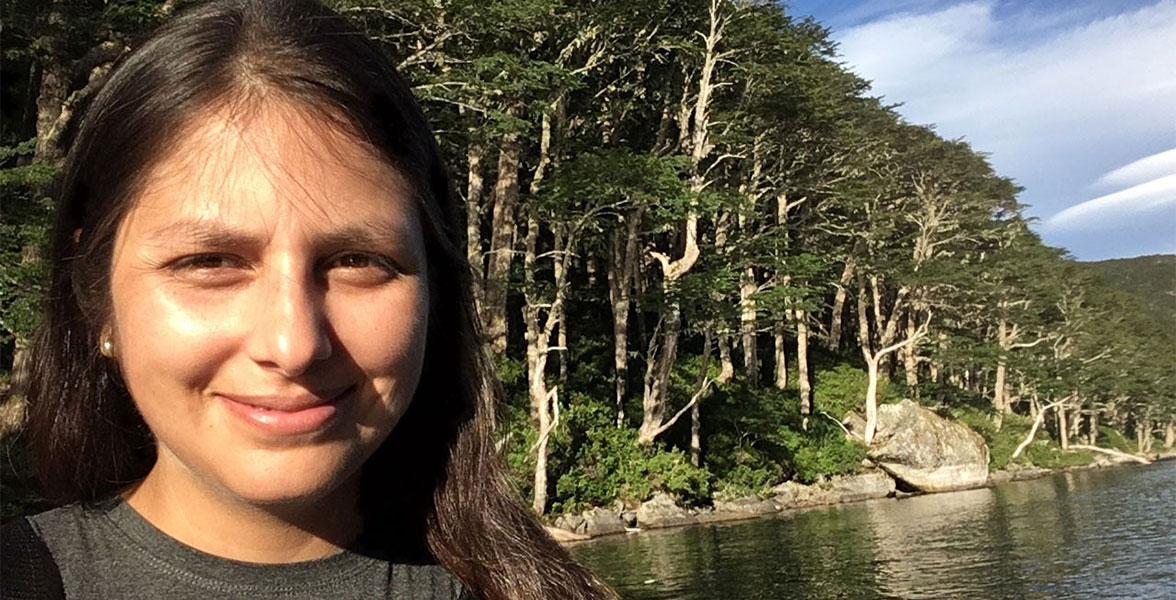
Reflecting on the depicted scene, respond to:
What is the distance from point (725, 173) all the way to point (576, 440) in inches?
355

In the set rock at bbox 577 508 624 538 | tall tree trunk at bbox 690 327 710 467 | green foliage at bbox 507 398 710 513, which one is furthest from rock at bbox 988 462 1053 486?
rock at bbox 577 508 624 538

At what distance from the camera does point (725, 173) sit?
22.1 metres

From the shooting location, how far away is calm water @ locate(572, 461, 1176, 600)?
927cm

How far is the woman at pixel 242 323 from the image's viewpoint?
Result: 2.62 ft

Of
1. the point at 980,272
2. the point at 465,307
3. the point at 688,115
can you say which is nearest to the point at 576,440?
the point at 688,115

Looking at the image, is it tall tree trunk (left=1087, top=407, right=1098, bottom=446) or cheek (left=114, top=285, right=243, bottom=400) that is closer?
cheek (left=114, top=285, right=243, bottom=400)

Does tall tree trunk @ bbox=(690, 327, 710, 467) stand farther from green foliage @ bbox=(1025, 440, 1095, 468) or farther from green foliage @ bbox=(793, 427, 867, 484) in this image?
green foliage @ bbox=(1025, 440, 1095, 468)

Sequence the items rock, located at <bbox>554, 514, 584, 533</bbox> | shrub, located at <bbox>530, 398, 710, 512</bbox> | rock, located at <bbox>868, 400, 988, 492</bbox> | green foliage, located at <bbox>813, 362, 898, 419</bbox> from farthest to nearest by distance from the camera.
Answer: green foliage, located at <bbox>813, 362, 898, 419</bbox> < rock, located at <bbox>868, 400, 988, 492</bbox> < shrub, located at <bbox>530, 398, 710, 512</bbox> < rock, located at <bbox>554, 514, 584, 533</bbox>

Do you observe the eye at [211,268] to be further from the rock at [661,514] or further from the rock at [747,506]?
the rock at [747,506]

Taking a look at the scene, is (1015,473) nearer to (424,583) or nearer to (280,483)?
(424,583)

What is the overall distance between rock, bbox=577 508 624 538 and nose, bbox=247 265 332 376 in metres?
14.8

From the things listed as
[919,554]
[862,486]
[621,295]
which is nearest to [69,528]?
[919,554]

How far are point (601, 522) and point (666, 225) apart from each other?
18.3 feet

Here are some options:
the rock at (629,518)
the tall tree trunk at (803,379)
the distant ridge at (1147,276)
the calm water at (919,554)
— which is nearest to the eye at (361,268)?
the calm water at (919,554)
